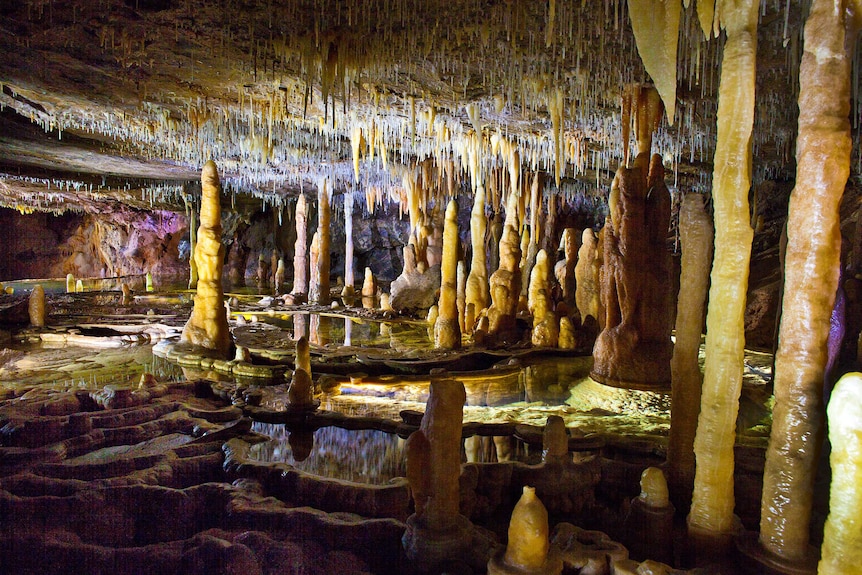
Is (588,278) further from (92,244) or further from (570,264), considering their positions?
(92,244)

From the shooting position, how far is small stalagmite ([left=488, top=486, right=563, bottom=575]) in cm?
349

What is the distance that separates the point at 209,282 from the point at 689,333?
8.39 meters

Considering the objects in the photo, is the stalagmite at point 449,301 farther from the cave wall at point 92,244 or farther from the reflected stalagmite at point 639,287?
the cave wall at point 92,244

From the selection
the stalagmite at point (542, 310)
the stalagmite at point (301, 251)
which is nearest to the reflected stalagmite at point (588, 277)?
the stalagmite at point (542, 310)

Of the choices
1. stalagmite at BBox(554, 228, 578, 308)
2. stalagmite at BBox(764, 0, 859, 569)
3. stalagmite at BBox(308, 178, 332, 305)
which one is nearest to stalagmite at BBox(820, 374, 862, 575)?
stalagmite at BBox(764, 0, 859, 569)

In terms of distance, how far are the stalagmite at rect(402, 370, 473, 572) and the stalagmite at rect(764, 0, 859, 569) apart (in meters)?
2.04

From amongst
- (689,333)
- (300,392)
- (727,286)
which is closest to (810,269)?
(727,286)

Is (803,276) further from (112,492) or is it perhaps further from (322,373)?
(322,373)

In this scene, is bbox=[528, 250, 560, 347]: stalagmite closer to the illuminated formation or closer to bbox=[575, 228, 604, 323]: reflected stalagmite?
the illuminated formation

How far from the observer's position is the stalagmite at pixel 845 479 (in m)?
2.82

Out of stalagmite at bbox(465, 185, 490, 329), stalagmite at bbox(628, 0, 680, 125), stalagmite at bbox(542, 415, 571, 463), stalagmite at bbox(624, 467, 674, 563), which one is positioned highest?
stalagmite at bbox(628, 0, 680, 125)

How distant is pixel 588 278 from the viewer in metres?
12.6

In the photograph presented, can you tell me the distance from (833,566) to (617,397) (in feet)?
16.7

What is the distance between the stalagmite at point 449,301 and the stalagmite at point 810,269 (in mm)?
8003
